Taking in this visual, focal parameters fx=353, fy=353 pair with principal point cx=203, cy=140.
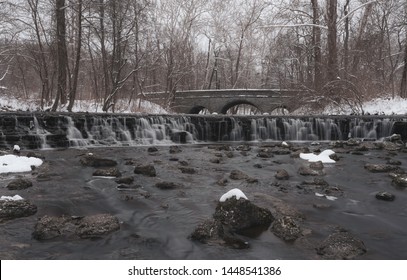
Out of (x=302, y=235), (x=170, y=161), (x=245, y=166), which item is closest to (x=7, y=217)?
(x=302, y=235)

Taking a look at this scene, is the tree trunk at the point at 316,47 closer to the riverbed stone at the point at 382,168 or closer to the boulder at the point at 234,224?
the riverbed stone at the point at 382,168

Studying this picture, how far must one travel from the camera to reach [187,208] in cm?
555

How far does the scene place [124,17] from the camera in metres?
18.4

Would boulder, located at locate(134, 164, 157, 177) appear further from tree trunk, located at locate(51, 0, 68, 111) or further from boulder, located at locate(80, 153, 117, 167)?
tree trunk, located at locate(51, 0, 68, 111)

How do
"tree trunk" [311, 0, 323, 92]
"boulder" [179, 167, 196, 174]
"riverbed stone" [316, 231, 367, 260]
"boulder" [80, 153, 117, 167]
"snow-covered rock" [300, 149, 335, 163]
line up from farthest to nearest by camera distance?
"tree trunk" [311, 0, 323, 92]
"snow-covered rock" [300, 149, 335, 163]
"boulder" [80, 153, 117, 167]
"boulder" [179, 167, 196, 174]
"riverbed stone" [316, 231, 367, 260]

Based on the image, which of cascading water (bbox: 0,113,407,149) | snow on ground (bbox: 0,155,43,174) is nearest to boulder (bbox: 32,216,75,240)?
snow on ground (bbox: 0,155,43,174)

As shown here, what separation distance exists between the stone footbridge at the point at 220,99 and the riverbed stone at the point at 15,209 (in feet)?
75.4

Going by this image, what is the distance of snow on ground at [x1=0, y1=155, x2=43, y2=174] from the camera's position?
7.64 metres

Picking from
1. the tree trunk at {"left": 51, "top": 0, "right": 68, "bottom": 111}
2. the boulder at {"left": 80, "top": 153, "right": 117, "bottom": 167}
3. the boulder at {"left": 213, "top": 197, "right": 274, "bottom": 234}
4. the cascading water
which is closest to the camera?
the boulder at {"left": 213, "top": 197, "right": 274, "bottom": 234}

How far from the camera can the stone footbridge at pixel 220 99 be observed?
2972 cm

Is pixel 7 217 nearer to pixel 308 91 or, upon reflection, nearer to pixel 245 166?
pixel 245 166

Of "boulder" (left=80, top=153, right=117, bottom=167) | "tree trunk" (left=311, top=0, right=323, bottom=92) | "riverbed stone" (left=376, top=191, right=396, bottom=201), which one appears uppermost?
"tree trunk" (left=311, top=0, right=323, bottom=92)

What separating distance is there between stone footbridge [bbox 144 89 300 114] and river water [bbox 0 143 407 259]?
2020 cm

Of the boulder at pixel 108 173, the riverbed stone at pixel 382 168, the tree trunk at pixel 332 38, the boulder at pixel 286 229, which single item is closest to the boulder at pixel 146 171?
the boulder at pixel 108 173
